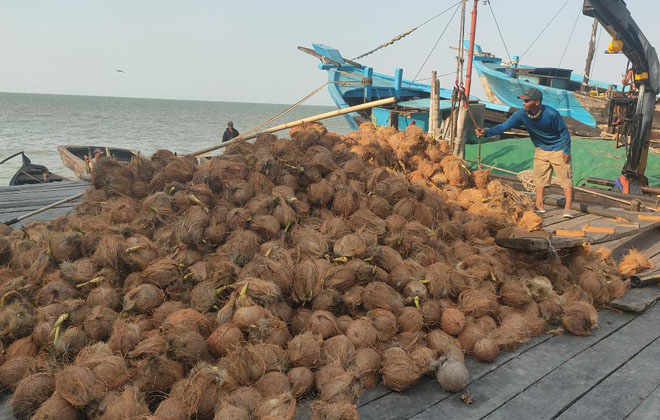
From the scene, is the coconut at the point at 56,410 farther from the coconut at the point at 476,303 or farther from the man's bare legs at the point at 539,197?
the man's bare legs at the point at 539,197

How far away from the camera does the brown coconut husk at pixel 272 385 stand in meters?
2.89

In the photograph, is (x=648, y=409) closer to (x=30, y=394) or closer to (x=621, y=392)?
(x=621, y=392)

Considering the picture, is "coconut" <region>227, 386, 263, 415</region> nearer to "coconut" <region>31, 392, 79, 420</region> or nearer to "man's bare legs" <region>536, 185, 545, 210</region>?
"coconut" <region>31, 392, 79, 420</region>

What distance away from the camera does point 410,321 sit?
370 centimetres

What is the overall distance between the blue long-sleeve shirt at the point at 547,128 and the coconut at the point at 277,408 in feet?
19.8

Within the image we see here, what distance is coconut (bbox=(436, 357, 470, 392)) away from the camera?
10.5 ft

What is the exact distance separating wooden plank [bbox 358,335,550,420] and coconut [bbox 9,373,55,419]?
192 cm

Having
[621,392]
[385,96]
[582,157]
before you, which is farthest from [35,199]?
[385,96]

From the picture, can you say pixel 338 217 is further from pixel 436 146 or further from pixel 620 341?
pixel 436 146

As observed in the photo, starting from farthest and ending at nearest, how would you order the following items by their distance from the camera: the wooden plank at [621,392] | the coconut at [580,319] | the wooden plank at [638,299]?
the wooden plank at [638,299]
the coconut at [580,319]
the wooden plank at [621,392]

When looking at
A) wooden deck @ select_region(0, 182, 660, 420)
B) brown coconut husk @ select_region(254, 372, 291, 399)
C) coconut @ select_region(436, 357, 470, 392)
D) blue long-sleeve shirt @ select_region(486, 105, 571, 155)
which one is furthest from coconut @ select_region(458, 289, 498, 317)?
blue long-sleeve shirt @ select_region(486, 105, 571, 155)

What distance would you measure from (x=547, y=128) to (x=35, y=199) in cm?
908

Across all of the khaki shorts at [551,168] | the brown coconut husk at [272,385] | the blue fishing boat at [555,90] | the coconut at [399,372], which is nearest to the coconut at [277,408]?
the brown coconut husk at [272,385]

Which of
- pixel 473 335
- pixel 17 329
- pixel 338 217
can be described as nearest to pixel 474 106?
pixel 338 217
